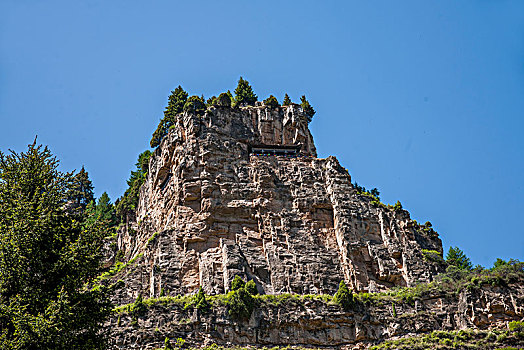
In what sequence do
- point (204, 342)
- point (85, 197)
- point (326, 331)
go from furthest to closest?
point (85, 197) < point (326, 331) < point (204, 342)

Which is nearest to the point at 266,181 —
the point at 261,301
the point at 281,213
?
the point at 281,213

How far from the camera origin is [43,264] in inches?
770

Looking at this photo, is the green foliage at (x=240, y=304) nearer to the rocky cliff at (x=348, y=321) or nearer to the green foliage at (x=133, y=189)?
the rocky cliff at (x=348, y=321)

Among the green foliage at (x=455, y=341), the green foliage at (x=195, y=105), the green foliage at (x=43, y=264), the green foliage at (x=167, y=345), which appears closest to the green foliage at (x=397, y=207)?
the green foliage at (x=455, y=341)

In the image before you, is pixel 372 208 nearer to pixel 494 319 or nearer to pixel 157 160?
pixel 494 319

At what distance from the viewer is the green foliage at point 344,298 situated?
171 feet

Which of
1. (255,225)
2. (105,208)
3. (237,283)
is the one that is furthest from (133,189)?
(237,283)

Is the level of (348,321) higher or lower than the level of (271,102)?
lower

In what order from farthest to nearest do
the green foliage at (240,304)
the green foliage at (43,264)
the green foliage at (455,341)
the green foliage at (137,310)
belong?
1. the green foliage at (240,304)
2. the green foliage at (137,310)
3. the green foliage at (455,341)
4. the green foliage at (43,264)

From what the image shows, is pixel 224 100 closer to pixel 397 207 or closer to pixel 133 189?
pixel 133 189

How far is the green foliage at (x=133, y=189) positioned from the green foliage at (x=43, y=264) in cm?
5503

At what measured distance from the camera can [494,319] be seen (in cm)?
5175

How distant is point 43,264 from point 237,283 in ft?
110

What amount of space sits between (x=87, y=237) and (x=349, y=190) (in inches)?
1781
